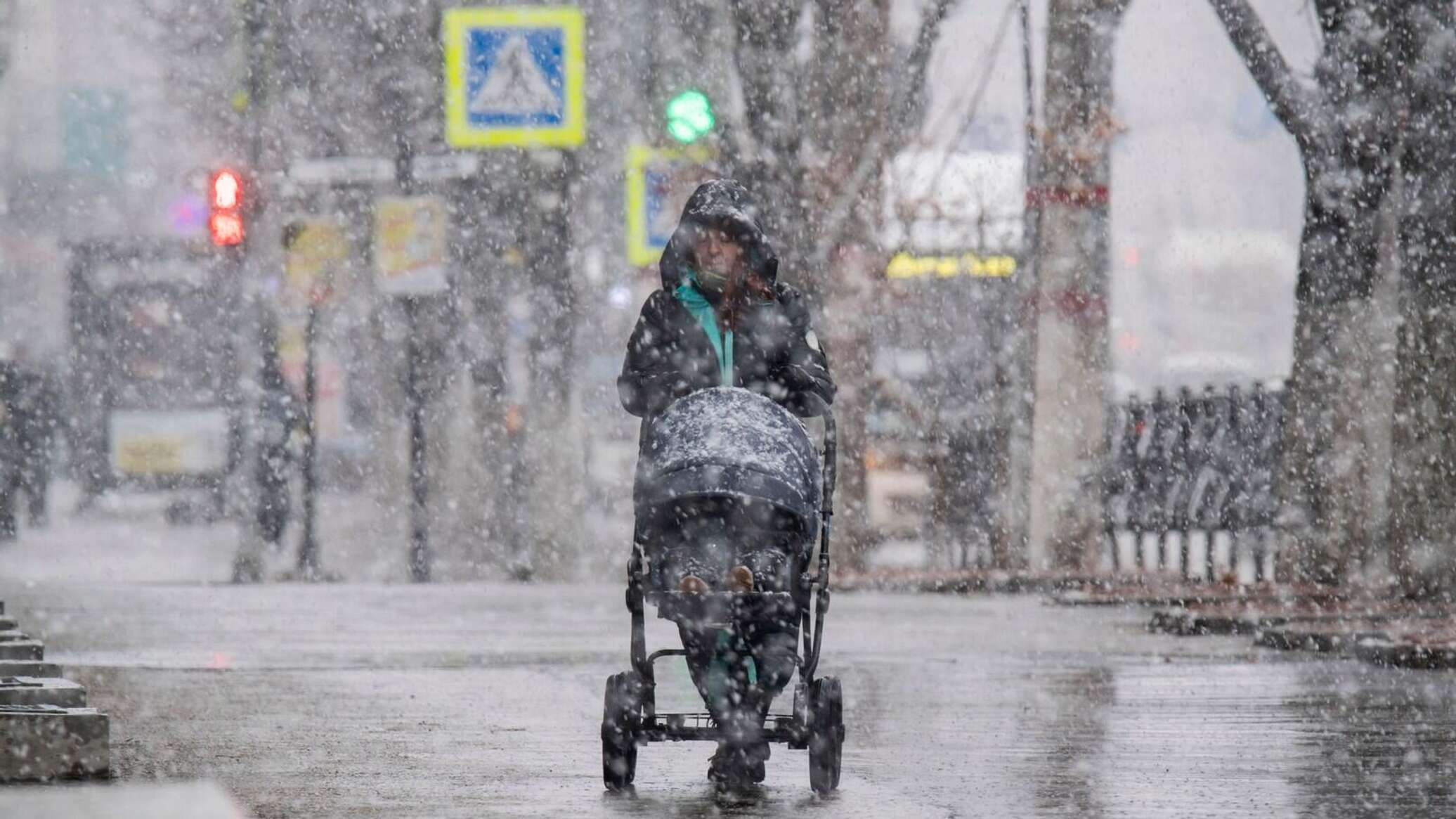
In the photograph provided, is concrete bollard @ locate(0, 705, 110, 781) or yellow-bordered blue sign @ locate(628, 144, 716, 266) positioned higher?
yellow-bordered blue sign @ locate(628, 144, 716, 266)

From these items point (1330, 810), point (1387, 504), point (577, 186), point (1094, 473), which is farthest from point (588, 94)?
point (1330, 810)

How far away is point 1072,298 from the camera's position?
69.3ft

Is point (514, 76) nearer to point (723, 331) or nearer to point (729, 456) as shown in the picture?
point (723, 331)

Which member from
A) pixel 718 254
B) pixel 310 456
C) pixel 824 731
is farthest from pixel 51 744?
pixel 310 456

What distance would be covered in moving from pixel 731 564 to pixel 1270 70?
1032cm

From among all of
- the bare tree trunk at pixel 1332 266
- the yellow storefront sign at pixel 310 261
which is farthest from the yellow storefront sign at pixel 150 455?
the bare tree trunk at pixel 1332 266

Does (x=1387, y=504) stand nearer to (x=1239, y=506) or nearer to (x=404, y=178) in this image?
(x=1239, y=506)

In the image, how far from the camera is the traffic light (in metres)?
22.1

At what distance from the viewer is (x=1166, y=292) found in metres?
42.9

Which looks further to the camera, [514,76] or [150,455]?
[150,455]

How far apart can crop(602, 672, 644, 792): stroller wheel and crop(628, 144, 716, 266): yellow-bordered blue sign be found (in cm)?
1484

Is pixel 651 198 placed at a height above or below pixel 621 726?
above

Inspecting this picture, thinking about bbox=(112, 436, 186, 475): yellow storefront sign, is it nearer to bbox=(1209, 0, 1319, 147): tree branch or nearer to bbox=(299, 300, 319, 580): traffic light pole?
bbox=(299, 300, 319, 580): traffic light pole

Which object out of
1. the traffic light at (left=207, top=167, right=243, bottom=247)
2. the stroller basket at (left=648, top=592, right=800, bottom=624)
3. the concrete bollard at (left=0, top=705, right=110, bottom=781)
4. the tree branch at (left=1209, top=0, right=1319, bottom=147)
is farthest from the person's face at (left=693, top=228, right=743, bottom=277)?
the traffic light at (left=207, top=167, right=243, bottom=247)
